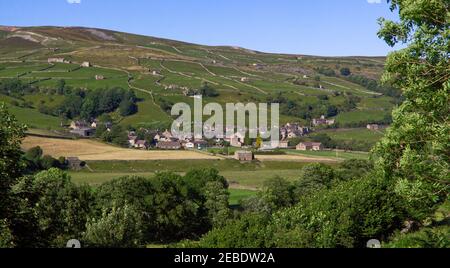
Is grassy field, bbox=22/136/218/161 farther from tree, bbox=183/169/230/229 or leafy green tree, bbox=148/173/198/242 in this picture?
leafy green tree, bbox=148/173/198/242

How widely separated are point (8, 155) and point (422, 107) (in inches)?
762

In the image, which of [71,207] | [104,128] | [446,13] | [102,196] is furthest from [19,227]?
[104,128]

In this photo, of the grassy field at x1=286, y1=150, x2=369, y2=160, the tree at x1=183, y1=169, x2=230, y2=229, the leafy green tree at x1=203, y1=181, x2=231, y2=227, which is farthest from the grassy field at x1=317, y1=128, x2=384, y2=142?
the leafy green tree at x1=203, y1=181, x2=231, y2=227

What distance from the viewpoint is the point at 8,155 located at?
2641cm

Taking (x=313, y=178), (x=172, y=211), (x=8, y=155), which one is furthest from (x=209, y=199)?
(x=8, y=155)

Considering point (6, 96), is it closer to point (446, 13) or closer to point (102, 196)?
point (102, 196)

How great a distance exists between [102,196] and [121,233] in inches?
1194

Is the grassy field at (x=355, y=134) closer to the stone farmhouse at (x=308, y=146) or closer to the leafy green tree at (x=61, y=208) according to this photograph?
the stone farmhouse at (x=308, y=146)

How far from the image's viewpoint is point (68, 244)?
41500mm

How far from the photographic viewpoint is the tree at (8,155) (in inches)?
1016

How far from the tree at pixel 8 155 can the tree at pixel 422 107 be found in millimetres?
17424

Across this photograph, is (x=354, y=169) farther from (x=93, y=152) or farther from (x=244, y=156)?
(x=93, y=152)

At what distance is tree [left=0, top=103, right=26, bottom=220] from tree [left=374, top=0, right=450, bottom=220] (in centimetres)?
1742

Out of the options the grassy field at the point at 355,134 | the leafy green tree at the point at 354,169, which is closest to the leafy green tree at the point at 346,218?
the leafy green tree at the point at 354,169
